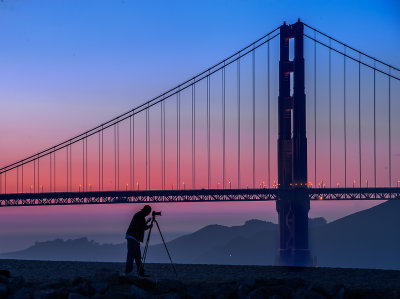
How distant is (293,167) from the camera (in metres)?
62.4

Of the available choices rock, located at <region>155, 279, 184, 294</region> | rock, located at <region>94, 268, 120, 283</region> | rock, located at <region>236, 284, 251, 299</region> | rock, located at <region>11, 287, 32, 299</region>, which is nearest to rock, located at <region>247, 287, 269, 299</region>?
rock, located at <region>236, 284, 251, 299</region>

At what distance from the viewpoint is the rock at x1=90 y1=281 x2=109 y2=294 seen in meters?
10.2

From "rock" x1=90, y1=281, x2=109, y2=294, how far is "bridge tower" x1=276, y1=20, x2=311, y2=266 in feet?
167

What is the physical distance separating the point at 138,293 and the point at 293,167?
53.1 metres

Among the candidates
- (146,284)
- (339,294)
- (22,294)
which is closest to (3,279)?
(22,294)

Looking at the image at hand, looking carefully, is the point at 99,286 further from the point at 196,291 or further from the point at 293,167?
the point at 293,167

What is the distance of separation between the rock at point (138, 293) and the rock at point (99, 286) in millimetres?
407

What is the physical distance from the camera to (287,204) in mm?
61656

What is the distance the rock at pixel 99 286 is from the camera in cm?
1020

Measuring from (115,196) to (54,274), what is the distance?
160ft

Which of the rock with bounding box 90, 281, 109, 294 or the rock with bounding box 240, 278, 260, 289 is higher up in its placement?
the rock with bounding box 240, 278, 260, 289

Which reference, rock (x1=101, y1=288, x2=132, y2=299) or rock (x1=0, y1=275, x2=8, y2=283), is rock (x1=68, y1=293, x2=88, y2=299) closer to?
rock (x1=101, y1=288, x2=132, y2=299)

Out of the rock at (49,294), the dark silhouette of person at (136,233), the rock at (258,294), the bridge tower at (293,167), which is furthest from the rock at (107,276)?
the bridge tower at (293,167)

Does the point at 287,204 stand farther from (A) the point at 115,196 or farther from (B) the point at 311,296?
(B) the point at 311,296
